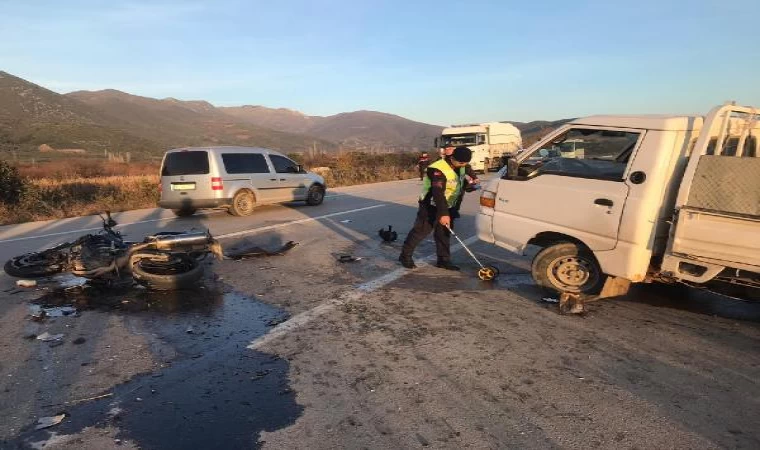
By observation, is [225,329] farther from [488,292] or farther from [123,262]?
[488,292]

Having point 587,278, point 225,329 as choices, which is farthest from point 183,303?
point 587,278

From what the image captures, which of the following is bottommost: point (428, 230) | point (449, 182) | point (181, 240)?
point (181, 240)

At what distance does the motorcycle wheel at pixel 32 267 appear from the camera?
21.1ft

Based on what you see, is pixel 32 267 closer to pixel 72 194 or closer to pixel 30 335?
pixel 30 335

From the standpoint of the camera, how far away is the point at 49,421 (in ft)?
10.5

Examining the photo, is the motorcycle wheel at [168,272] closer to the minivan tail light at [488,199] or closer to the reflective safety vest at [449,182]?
the reflective safety vest at [449,182]

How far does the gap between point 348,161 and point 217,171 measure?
23.3m

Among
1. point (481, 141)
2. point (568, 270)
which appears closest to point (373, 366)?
point (568, 270)

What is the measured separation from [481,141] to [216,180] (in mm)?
18599

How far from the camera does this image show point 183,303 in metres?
5.64

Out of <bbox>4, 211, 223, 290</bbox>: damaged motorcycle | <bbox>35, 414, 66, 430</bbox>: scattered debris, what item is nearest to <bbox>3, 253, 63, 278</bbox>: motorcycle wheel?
<bbox>4, 211, 223, 290</bbox>: damaged motorcycle

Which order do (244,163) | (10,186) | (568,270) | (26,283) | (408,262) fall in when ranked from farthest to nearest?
(10,186)
(244,163)
(408,262)
(26,283)
(568,270)

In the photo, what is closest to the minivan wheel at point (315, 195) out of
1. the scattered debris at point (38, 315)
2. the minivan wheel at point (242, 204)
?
the minivan wheel at point (242, 204)

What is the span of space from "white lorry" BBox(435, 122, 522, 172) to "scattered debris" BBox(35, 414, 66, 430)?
2513 centimetres
